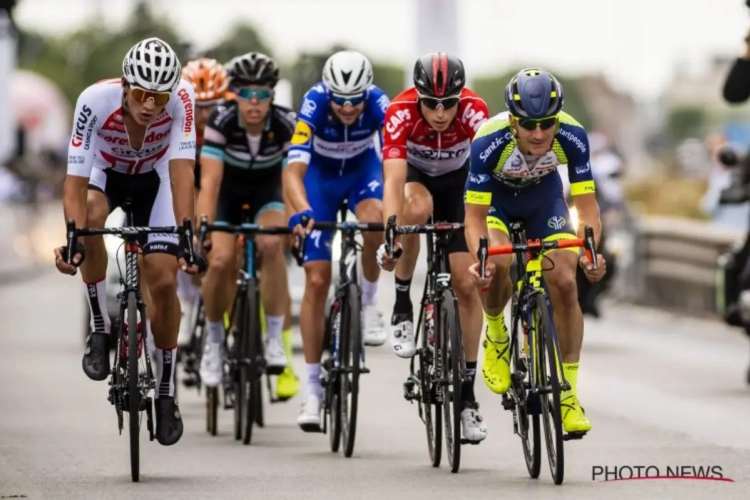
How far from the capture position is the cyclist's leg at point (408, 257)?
1188 cm

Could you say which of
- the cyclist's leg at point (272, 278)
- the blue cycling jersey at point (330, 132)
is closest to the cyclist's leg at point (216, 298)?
the cyclist's leg at point (272, 278)

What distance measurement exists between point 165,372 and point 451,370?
157cm

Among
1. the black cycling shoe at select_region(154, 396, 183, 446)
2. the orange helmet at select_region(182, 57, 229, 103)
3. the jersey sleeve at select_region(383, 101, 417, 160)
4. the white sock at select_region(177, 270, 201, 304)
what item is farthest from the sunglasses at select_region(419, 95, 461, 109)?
the white sock at select_region(177, 270, 201, 304)

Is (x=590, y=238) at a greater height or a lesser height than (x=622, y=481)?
greater

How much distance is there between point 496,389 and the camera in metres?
10.9

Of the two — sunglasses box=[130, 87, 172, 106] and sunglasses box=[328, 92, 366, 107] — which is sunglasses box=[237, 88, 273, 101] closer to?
sunglasses box=[328, 92, 366, 107]

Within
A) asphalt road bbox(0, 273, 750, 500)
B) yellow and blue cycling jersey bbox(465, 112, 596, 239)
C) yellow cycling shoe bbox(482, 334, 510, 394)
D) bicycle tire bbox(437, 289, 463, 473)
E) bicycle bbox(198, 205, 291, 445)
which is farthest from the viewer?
bicycle bbox(198, 205, 291, 445)

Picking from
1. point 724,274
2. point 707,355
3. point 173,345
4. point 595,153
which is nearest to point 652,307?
point 595,153

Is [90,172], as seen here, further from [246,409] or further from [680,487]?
[680,487]

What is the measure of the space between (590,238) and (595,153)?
13076mm

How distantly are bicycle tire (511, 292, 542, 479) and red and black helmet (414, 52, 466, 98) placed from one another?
4.27 feet

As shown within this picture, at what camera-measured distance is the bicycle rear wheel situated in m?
10.5

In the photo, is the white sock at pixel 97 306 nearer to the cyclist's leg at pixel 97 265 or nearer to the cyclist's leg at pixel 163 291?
the cyclist's leg at pixel 97 265

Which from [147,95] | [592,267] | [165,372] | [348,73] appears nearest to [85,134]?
[147,95]
